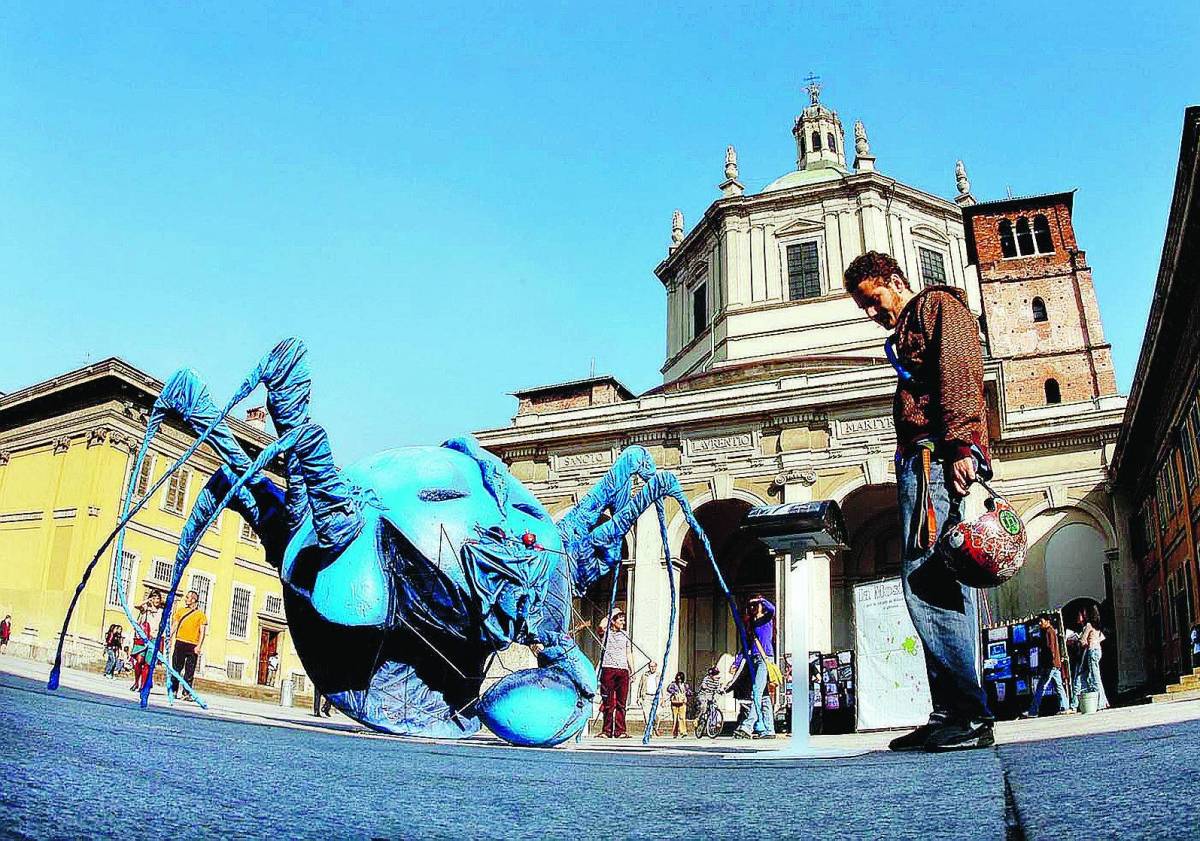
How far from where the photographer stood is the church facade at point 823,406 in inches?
848

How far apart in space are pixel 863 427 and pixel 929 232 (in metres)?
11.7

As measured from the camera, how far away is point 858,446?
71.2ft

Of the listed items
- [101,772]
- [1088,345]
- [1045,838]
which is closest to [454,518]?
[101,772]

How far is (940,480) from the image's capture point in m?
3.59

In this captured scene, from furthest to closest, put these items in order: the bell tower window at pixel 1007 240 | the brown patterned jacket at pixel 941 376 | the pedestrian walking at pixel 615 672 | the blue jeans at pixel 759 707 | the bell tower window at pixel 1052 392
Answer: the bell tower window at pixel 1007 240, the bell tower window at pixel 1052 392, the pedestrian walking at pixel 615 672, the blue jeans at pixel 759 707, the brown patterned jacket at pixel 941 376

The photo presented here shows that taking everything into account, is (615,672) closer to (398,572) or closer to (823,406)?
(398,572)

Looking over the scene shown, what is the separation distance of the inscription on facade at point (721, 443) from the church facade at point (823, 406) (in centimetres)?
5

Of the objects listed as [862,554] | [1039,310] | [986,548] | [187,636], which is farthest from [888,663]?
[1039,310]

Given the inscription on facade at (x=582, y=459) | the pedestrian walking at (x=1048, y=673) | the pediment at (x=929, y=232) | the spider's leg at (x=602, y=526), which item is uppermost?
the pediment at (x=929, y=232)

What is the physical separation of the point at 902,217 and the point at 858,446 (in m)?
11.8

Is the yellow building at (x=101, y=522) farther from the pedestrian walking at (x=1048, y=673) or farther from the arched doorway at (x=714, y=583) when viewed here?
the pedestrian walking at (x=1048, y=673)

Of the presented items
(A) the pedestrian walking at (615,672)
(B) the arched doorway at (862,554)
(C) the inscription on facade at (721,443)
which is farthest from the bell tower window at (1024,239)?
(A) the pedestrian walking at (615,672)

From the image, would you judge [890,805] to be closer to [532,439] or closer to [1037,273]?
[532,439]

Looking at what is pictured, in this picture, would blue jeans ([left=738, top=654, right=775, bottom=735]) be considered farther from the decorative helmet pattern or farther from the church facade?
the decorative helmet pattern
